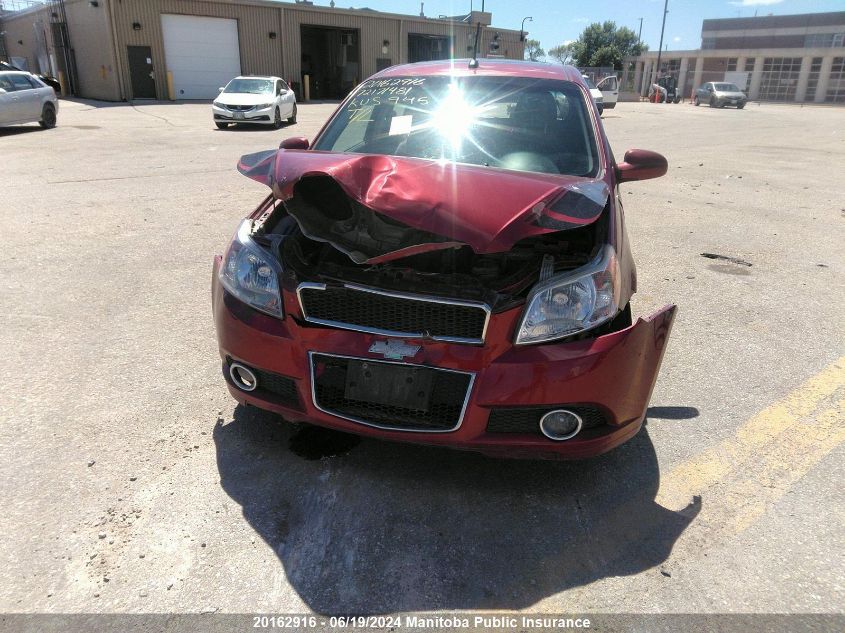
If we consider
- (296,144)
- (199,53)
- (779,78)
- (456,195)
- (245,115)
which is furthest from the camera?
(779,78)

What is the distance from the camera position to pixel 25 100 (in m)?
16.0

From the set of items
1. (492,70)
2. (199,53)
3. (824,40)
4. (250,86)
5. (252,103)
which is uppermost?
(824,40)

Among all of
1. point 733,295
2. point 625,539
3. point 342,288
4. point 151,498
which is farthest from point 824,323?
point 151,498

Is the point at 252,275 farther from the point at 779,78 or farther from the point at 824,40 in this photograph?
the point at 824,40

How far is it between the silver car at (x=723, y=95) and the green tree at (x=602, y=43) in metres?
32.6

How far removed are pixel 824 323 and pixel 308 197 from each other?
403 centimetres

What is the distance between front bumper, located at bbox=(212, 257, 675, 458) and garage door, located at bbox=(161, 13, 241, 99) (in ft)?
108

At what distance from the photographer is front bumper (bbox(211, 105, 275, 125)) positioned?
17781 millimetres

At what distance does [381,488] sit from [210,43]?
3424 cm

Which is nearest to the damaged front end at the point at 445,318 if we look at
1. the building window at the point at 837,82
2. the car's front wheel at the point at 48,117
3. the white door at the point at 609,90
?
the car's front wheel at the point at 48,117

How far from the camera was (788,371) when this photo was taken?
12.7 ft

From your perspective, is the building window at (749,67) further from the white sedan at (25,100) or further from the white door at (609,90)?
the white sedan at (25,100)

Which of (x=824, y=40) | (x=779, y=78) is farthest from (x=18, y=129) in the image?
(x=824, y=40)

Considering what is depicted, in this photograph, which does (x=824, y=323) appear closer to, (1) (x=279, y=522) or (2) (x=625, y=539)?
(2) (x=625, y=539)
